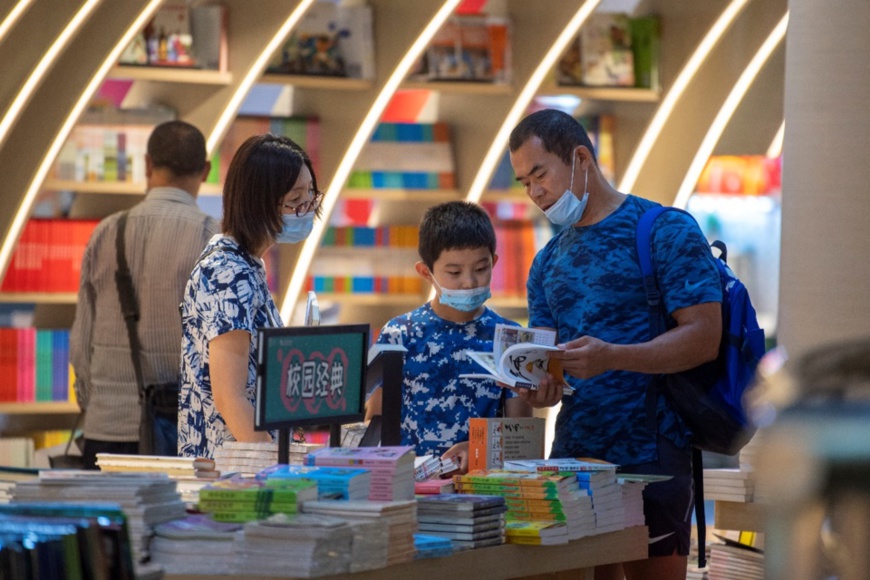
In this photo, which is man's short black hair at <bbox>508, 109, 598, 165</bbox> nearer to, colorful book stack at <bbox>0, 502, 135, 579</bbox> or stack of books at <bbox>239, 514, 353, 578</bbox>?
stack of books at <bbox>239, 514, 353, 578</bbox>

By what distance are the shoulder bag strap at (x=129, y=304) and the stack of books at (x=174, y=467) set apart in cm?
138

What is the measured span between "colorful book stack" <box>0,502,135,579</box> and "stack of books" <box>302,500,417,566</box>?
15.9 inches

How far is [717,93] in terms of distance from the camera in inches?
248

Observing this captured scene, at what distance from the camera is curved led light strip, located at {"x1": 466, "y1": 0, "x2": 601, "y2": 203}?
5.62 meters

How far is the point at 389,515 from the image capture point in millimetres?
2180

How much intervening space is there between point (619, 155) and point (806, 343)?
2.74 meters

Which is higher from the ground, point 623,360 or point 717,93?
point 717,93

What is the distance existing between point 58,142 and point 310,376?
8.73ft

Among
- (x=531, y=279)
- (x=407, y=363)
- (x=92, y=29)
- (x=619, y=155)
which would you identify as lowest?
(x=407, y=363)

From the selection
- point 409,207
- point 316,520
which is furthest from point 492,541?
point 409,207

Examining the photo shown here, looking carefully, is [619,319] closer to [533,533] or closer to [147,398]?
[533,533]

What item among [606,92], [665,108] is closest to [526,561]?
[606,92]

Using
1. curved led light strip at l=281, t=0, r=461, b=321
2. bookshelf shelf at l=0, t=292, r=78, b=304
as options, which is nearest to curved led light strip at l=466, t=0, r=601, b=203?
curved led light strip at l=281, t=0, r=461, b=321

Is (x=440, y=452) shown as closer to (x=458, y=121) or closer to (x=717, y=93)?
(x=458, y=121)
